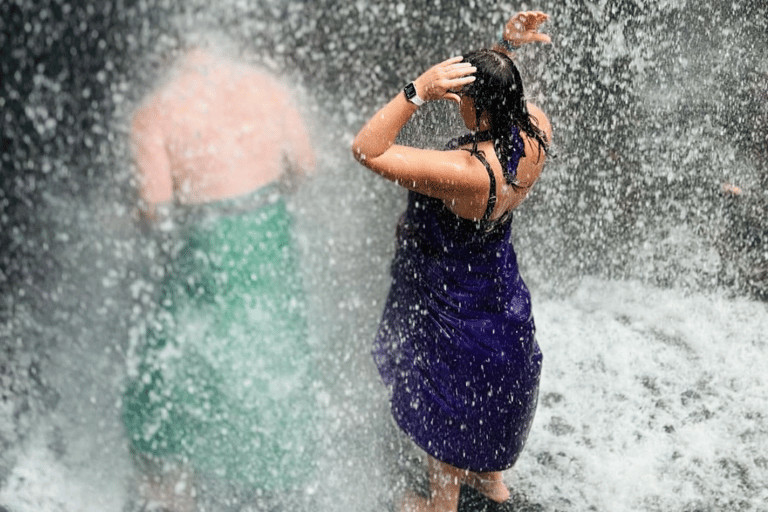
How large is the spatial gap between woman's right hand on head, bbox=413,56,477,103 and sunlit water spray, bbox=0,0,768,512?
704mm

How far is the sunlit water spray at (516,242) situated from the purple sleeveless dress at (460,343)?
463 mm

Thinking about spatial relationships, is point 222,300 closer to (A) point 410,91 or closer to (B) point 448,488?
(A) point 410,91

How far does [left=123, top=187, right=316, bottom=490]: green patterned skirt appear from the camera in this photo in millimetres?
1895

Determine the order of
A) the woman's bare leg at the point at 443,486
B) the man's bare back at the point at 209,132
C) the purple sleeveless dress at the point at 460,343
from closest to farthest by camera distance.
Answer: the man's bare back at the point at 209,132
the purple sleeveless dress at the point at 460,343
the woman's bare leg at the point at 443,486

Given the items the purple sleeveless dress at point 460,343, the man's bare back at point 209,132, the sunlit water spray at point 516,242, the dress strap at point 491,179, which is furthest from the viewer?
the sunlit water spray at point 516,242

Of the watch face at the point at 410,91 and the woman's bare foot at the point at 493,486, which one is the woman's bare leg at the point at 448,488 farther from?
the watch face at the point at 410,91

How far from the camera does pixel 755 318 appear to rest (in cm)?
338

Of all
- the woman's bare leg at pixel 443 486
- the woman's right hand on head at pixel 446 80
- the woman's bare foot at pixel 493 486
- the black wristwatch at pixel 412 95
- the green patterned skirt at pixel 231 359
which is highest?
the woman's right hand on head at pixel 446 80

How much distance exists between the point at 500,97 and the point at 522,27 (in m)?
0.34

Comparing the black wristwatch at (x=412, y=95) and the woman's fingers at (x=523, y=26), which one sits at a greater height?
the woman's fingers at (x=523, y=26)

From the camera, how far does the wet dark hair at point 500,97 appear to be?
1558 mm

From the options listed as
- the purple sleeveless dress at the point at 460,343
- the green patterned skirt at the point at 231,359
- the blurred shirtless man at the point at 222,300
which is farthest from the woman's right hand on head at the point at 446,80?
the green patterned skirt at the point at 231,359

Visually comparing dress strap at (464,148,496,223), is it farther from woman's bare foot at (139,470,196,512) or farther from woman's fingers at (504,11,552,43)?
woman's bare foot at (139,470,196,512)

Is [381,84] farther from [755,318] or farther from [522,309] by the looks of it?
[755,318]
